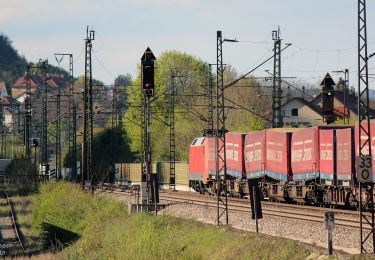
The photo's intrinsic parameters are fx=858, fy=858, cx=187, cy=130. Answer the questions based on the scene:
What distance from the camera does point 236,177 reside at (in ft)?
163

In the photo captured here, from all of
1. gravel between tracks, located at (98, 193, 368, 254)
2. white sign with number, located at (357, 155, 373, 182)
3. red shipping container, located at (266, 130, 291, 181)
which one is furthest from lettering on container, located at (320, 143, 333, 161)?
white sign with number, located at (357, 155, 373, 182)

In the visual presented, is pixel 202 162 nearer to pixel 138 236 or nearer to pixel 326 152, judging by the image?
pixel 326 152

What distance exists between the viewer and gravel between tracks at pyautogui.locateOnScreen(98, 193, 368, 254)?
25906 mm

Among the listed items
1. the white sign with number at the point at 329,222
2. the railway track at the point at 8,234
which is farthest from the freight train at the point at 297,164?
the railway track at the point at 8,234

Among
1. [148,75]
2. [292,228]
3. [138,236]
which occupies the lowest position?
[138,236]

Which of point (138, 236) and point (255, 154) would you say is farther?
point (255, 154)

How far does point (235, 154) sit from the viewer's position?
49.4m

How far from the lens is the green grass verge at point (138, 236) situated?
89.1 ft

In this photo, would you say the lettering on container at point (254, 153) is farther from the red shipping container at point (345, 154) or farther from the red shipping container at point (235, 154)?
the red shipping container at point (345, 154)

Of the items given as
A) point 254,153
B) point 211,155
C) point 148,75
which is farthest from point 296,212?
point 211,155

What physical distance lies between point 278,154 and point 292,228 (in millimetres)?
13096

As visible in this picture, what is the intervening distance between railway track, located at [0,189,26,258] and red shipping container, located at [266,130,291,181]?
13181 millimetres

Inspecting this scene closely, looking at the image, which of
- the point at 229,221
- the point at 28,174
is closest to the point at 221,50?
the point at 229,221

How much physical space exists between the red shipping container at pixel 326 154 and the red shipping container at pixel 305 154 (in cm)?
41
